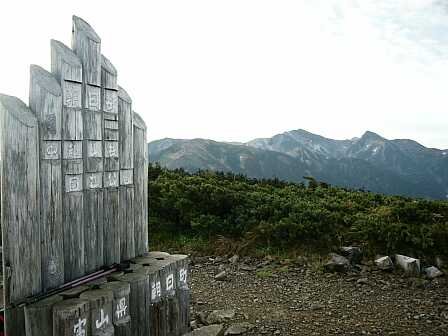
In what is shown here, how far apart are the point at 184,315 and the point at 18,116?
3.00 m

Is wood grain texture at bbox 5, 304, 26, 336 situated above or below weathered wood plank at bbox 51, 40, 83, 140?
below

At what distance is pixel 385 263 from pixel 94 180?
17.8 feet

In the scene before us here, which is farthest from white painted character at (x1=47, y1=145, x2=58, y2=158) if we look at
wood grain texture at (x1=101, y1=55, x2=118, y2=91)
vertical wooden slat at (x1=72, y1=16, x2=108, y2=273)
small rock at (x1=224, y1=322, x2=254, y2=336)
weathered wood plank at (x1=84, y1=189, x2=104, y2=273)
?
small rock at (x1=224, y1=322, x2=254, y2=336)

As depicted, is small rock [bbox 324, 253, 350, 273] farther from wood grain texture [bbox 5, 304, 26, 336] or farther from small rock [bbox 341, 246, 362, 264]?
wood grain texture [bbox 5, 304, 26, 336]

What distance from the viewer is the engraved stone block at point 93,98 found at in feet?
A: 14.7

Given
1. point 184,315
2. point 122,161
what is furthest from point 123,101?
point 184,315

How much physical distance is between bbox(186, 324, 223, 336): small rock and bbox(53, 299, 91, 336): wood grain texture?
65.9 inches

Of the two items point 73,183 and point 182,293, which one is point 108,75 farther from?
point 182,293

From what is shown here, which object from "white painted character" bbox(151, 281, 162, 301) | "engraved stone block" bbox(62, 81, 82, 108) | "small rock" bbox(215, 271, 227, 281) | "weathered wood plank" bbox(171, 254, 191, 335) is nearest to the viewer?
"engraved stone block" bbox(62, 81, 82, 108)

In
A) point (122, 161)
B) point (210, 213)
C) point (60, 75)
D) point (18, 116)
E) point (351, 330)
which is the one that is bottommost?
point (351, 330)

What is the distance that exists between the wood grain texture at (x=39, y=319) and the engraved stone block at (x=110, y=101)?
78.8 inches

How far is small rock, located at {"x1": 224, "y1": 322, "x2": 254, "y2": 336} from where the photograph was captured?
5.71 metres

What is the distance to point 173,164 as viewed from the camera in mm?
147750

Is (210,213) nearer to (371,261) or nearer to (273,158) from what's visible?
(371,261)
